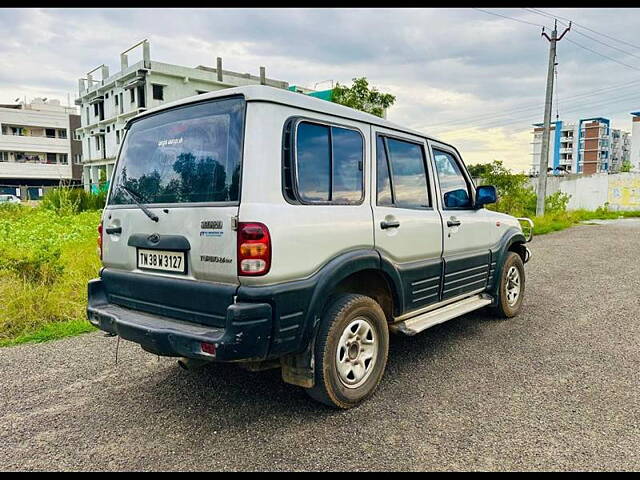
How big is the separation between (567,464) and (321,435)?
139 centimetres

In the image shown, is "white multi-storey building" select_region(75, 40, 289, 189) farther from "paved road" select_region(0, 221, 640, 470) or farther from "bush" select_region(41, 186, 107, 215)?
"paved road" select_region(0, 221, 640, 470)

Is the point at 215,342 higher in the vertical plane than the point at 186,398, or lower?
higher

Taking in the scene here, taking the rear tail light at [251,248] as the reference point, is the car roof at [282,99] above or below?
above

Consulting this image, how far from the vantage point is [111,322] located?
9.86 ft

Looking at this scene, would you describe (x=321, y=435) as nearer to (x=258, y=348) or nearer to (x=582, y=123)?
(x=258, y=348)

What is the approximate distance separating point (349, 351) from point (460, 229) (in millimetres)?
1845

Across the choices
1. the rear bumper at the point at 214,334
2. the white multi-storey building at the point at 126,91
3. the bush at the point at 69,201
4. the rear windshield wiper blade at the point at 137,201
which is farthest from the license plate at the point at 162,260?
the white multi-storey building at the point at 126,91

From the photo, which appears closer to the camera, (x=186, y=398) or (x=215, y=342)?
(x=215, y=342)

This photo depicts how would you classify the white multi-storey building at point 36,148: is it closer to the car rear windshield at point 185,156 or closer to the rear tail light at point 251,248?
the car rear windshield at point 185,156

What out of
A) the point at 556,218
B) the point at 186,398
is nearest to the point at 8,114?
the point at 556,218

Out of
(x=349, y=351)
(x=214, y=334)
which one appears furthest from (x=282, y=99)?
(x=349, y=351)

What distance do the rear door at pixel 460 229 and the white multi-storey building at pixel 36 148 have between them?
2163 inches

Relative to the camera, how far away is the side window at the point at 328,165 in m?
2.88

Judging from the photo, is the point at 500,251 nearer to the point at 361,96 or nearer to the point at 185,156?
the point at 185,156
